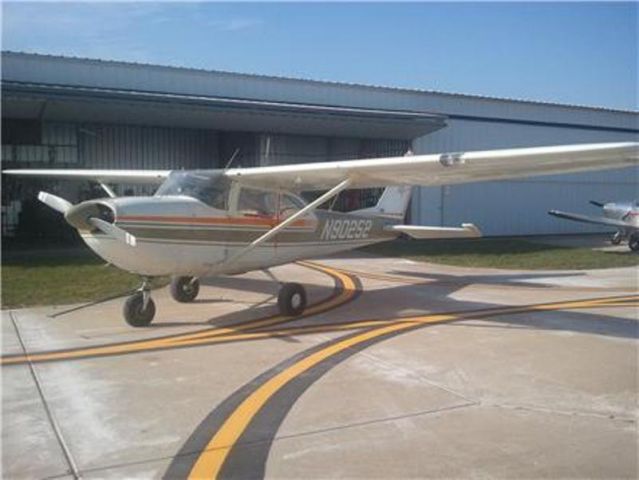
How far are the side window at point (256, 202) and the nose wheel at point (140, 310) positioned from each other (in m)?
2.02

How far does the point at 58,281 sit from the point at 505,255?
12.8 metres

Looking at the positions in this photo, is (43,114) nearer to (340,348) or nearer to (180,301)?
(180,301)

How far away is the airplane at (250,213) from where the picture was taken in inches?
342

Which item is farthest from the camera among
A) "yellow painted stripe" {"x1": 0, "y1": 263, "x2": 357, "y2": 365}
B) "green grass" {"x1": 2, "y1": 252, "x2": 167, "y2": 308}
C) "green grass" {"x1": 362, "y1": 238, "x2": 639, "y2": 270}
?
"green grass" {"x1": 362, "y1": 238, "x2": 639, "y2": 270}

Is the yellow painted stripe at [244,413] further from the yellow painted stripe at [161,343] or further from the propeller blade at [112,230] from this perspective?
the propeller blade at [112,230]

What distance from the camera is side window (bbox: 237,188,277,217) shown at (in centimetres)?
1064

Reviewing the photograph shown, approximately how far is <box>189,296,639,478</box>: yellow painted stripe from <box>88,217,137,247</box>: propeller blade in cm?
290

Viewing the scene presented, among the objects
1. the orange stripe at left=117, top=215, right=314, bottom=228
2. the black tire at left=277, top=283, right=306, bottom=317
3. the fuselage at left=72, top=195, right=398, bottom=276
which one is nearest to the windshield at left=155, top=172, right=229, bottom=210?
the fuselage at left=72, top=195, right=398, bottom=276

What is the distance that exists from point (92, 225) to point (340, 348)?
3.49 meters

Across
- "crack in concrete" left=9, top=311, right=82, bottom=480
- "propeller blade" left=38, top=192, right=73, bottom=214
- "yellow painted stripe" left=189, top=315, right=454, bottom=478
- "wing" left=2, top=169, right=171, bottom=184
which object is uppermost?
"wing" left=2, top=169, right=171, bottom=184

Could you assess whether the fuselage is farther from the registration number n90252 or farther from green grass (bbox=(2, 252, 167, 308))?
green grass (bbox=(2, 252, 167, 308))

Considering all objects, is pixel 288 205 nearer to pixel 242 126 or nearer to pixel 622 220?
pixel 242 126

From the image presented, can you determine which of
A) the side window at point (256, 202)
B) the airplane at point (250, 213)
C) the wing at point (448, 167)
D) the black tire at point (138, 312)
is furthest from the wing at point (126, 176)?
the black tire at point (138, 312)

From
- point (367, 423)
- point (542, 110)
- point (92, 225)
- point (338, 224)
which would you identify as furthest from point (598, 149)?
point (542, 110)
